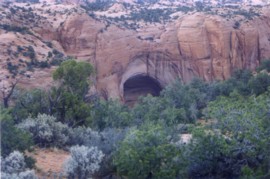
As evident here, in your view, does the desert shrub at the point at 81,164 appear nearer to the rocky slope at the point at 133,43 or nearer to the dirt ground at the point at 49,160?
the dirt ground at the point at 49,160

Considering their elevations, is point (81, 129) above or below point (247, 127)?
below

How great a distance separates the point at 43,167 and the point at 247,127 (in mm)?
5230

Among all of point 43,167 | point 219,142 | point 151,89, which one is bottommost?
point 151,89

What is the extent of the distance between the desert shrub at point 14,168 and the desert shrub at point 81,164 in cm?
99

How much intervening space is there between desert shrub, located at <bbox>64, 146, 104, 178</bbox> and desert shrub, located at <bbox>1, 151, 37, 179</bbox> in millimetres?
992

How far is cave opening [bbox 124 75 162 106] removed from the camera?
32500mm

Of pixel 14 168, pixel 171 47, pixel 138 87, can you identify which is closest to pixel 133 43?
pixel 171 47

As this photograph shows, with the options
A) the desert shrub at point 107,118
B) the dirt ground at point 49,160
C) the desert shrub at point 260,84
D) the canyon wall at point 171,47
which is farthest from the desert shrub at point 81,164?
the canyon wall at point 171,47

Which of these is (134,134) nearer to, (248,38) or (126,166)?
(126,166)

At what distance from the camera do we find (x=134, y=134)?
10.8 meters

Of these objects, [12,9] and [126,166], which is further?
[12,9]

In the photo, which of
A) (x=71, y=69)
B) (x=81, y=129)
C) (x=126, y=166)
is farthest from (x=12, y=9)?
(x=126, y=166)

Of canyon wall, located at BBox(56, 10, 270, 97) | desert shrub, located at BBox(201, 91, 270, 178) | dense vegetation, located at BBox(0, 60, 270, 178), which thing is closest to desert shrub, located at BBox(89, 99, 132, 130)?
dense vegetation, located at BBox(0, 60, 270, 178)

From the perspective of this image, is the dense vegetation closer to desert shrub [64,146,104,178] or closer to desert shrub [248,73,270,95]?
desert shrub [64,146,104,178]
